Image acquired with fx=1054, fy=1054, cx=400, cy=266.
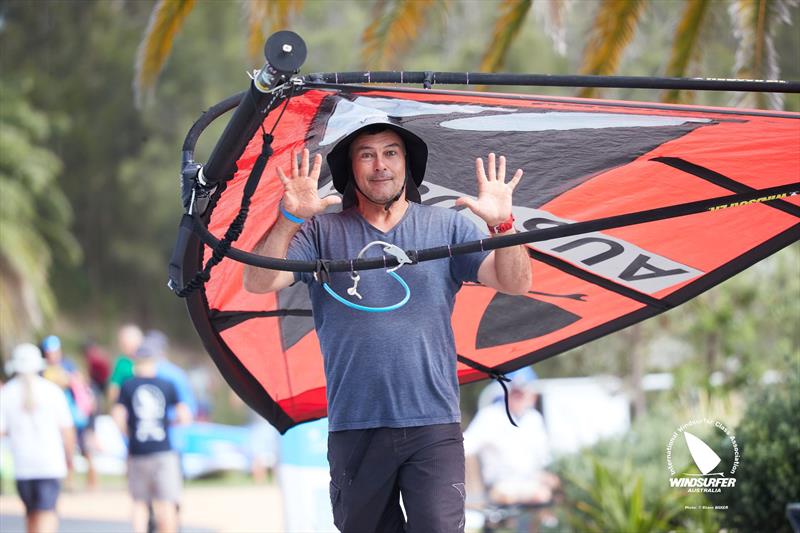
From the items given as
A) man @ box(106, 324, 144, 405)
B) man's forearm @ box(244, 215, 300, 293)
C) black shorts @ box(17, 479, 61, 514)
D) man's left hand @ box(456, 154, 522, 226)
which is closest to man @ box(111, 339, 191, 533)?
black shorts @ box(17, 479, 61, 514)

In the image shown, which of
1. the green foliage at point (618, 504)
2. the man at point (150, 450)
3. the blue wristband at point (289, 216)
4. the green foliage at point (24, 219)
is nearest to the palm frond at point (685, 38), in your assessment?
the green foliage at point (618, 504)

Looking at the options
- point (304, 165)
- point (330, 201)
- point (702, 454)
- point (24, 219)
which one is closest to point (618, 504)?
point (702, 454)

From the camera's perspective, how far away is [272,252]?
13.3 feet

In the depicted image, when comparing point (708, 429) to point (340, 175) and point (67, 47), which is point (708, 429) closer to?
point (340, 175)

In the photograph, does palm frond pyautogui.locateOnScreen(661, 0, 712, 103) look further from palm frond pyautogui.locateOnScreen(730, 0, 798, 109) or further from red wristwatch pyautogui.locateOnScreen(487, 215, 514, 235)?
red wristwatch pyautogui.locateOnScreen(487, 215, 514, 235)

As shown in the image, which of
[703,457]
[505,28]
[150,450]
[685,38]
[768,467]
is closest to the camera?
[768,467]

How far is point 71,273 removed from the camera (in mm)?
36375

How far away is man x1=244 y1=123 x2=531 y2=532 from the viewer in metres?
4.04

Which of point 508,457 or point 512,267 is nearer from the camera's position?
point 512,267

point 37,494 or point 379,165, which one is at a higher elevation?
point 379,165

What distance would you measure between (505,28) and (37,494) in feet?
19.1

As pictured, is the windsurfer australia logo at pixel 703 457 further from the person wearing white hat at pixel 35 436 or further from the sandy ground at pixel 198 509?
the person wearing white hat at pixel 35 436

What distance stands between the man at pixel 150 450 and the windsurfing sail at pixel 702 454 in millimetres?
4618

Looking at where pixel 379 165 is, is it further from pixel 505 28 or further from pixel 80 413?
pixel 80 413
